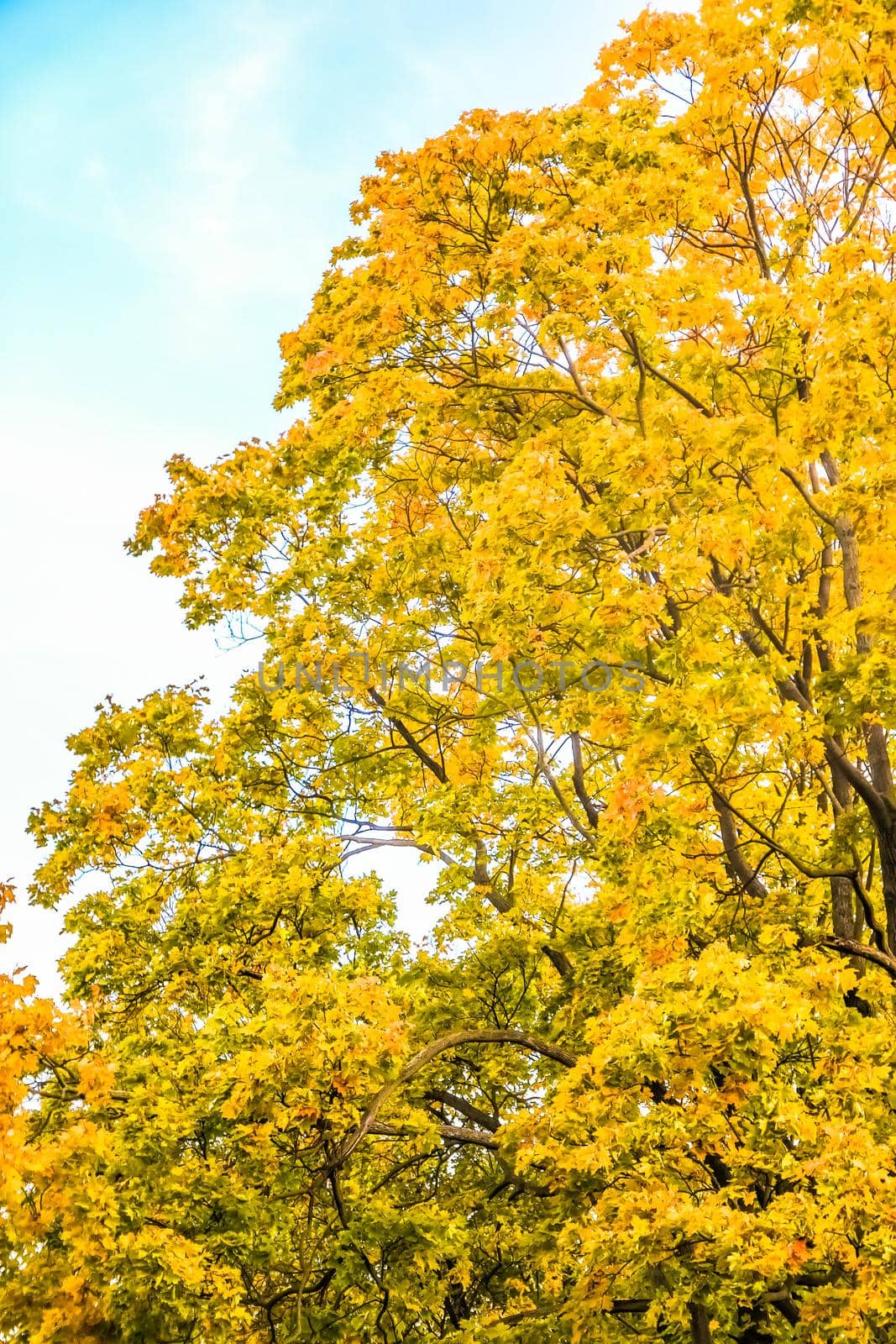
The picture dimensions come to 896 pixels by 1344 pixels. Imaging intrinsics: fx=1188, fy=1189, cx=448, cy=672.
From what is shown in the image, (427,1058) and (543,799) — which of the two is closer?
(427,1058)

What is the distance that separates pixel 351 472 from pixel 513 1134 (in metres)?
5.29

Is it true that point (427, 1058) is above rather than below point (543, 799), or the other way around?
below

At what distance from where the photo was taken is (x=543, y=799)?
9.89 meters

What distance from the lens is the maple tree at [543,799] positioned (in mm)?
6406

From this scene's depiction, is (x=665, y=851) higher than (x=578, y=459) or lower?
lower

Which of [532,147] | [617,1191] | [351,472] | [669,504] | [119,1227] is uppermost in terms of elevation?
[532,147]

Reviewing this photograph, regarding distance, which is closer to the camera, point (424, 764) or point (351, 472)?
point (351, 472)

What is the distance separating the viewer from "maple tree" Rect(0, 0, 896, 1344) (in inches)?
252

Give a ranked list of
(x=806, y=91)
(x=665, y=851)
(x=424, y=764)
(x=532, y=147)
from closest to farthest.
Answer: (x=665, y=851), (x=532, y=147), (x=806, y=91), (x=424, y=764)

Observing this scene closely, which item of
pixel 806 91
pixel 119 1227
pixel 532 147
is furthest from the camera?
pixel 806 91

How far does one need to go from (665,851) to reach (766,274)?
4.92 meters

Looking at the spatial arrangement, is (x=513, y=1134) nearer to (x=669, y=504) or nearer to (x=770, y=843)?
(x=770, y=843)

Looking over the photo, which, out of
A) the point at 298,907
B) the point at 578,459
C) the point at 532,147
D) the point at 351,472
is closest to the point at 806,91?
the point at 532,147

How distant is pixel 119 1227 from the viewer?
6.85 metres
